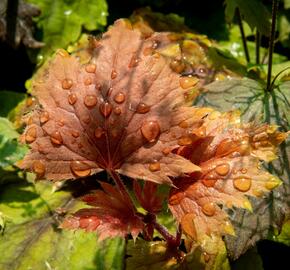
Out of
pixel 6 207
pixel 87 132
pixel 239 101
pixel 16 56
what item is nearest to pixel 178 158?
pixel 87 132

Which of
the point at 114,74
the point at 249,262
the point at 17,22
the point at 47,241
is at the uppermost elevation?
the point at 114,74

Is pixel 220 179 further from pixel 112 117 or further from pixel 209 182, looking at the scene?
pixel 112 117

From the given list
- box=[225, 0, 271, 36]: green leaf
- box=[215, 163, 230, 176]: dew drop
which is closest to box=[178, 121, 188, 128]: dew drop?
box=[215, 163, 230, 176]: dew drop

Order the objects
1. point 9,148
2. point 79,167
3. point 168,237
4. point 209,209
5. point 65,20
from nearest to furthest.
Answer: point 209,209
point 79,167
point 168,237
point 9,148
point 65,20

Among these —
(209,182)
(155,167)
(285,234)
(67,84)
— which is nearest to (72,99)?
(67,84)

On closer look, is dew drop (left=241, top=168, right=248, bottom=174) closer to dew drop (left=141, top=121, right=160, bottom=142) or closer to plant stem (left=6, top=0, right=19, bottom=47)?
dew drop (left=141, top=121, right=160, bottom=142)

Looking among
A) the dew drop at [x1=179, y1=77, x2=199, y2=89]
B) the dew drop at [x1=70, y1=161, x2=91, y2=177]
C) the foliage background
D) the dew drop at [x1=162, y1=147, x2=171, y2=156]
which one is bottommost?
the foliage background
